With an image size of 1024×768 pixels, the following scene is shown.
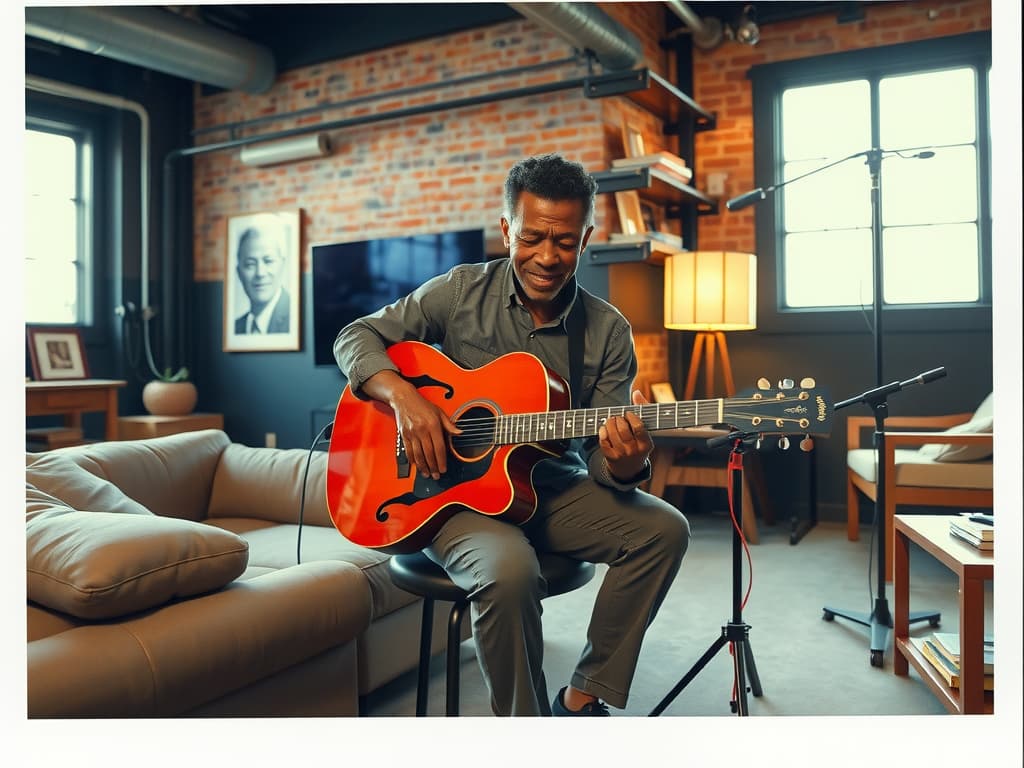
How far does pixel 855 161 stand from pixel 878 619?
297 cm

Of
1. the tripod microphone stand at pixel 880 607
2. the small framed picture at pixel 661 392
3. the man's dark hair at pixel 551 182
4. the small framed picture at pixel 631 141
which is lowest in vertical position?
the tripod microphone stand at pixel 880 607

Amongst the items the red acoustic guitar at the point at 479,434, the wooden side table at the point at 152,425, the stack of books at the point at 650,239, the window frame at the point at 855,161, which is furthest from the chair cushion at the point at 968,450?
the wooden side table at the point at 152,425

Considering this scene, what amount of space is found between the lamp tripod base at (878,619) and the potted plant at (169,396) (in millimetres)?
4063

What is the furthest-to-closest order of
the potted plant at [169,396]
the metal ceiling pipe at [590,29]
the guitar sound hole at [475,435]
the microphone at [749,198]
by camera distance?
the potted plant at [169,396] < the metal ceiling pipe at [590,29] < the microphone at [749,198] < the guitar sound hole at [475,435]

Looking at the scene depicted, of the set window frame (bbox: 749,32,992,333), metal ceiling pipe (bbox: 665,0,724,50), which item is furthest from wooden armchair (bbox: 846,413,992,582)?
metal ceiling pipe (bbox: 665,0,724,50)

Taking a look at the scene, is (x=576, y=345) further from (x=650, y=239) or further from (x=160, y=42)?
(x=160, y=42)

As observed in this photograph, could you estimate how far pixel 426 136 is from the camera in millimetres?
4973

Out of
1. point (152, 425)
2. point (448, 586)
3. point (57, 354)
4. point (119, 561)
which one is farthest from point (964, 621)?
point (57, 354)

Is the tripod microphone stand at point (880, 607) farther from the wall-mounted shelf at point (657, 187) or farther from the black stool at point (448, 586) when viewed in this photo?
the wall-mounted shelf at point (657, 187)

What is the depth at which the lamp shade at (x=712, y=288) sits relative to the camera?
Answer: 4273 mm

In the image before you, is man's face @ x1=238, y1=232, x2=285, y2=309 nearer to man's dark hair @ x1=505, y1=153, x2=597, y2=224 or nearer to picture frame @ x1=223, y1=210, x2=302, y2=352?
picture frame @ x1=223, y1=210, x2=302, y2=352

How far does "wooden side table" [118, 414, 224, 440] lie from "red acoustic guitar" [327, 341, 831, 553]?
12.4 feet

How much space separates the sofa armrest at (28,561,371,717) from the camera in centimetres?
134

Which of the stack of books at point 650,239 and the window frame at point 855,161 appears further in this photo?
the window frame at point 855,161
